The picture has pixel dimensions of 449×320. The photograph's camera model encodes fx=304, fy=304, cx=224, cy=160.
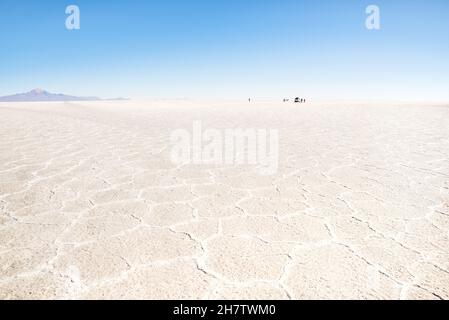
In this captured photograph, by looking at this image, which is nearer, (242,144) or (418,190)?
(418,190)

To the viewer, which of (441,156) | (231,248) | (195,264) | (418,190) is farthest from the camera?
(441,156)

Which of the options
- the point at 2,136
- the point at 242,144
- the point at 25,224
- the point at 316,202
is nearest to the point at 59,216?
the point at 25,224

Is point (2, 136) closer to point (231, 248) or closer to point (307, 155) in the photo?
point (307, 155)

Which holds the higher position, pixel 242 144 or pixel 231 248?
pixel 242 144

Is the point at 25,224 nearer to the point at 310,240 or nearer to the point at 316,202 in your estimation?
the point at 310,240
